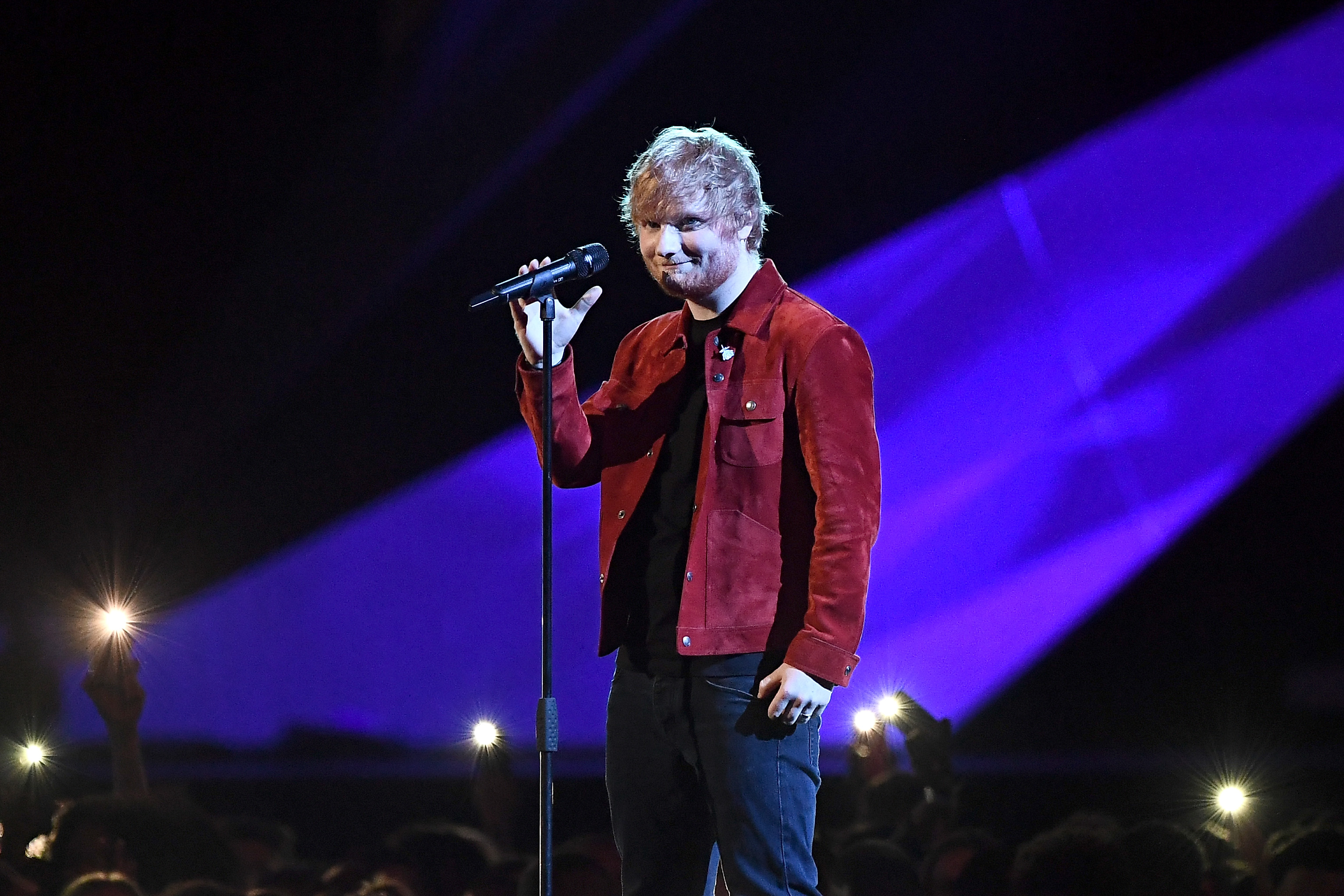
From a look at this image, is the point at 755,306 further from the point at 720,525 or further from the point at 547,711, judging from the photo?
the point at 547,711

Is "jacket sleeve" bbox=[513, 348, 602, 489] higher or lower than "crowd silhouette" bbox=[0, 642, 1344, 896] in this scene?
higher

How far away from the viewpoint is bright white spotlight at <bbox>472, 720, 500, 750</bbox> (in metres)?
3.13

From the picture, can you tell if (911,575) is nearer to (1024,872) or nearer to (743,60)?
(1024,872)

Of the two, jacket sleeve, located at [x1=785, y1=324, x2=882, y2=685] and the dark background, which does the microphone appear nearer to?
jacket sleeve, located at [x1=785, y1=324, x2=882, y2=685]

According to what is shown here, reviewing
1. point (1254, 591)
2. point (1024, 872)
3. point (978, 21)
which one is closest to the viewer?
point (1024, 872)

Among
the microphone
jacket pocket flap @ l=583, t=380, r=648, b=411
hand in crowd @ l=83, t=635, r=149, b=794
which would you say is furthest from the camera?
hand in crowd @ l=83, t=635, r=149, b=794

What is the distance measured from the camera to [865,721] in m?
3.10

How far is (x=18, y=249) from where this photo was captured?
10.5ft

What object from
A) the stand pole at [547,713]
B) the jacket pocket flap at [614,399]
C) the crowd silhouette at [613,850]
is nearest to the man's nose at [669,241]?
the jacket pocket flap at [614,399]

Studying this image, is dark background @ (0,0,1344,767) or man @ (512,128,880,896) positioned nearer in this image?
man @ (512,128,880,896)

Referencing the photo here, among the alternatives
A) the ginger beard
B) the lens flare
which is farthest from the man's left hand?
the lens flare

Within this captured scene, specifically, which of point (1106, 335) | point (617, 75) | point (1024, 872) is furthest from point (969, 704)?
point (617, 75)

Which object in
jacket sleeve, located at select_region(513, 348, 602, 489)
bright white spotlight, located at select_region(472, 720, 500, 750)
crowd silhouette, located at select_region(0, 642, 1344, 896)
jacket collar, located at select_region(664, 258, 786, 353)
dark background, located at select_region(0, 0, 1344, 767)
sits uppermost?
dark background, located at select_region(0, 0, 1344, 767)

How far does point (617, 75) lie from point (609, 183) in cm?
31
